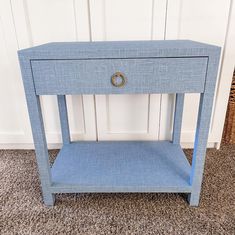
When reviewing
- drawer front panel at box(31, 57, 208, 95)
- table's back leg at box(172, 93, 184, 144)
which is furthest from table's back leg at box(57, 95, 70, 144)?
table's back leg at box(172, 93, 184, 144)

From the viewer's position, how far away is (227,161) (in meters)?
1.09

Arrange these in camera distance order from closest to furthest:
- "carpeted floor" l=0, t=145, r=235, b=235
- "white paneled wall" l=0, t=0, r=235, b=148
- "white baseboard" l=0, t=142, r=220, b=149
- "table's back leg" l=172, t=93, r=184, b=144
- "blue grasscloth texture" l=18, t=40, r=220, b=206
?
"blue grasscloth texture" l=18, t=40, r=220, b=206
"carpeted floor" l=0, t=145, r=235, b=235
"white paneled wall" l=0, t=0, r=235, b=148
"table's back leg" l=172, t=93, r=184, b=144
"white baseboard" l=0, t=142, r=220, b=149

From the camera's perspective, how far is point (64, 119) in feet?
3.43

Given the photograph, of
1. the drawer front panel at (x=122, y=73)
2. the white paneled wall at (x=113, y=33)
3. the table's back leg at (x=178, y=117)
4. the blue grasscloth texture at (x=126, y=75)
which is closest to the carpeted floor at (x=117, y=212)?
the blue grasscloth texture at (x=126, y=75)

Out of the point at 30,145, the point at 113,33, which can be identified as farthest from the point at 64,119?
the point at 113,33

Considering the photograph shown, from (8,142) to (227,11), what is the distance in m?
1.24

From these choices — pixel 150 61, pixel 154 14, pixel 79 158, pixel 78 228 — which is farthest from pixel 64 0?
pixel 78 228

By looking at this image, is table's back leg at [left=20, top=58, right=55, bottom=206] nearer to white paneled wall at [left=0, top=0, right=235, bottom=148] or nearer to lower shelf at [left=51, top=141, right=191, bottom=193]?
lower shelf at [left=51, top=141, right=191, bottom=193]

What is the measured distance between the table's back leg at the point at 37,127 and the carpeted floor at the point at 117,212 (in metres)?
0.09

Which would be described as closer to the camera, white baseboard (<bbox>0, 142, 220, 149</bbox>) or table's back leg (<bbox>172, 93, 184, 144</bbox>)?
table's back leg (<bbox>172, 93, 184, 144</bbox>)

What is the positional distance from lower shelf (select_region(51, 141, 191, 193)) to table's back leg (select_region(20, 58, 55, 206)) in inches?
1.8

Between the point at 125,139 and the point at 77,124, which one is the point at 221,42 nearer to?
the point at 125,139

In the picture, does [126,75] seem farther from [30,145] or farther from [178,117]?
[30,145]

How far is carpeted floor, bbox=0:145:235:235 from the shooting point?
2.46 feet
